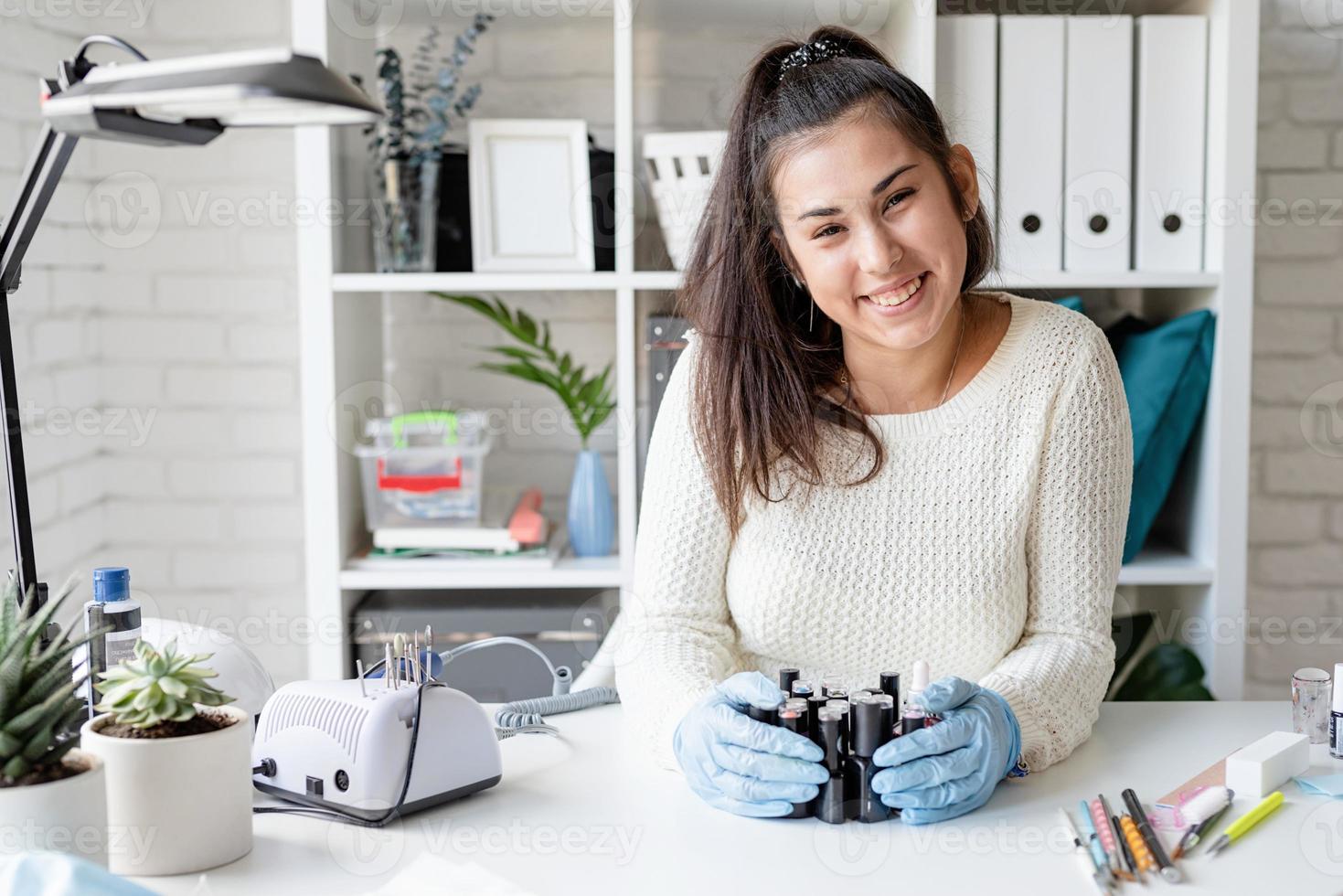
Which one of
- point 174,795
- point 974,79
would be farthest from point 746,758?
point 974,79

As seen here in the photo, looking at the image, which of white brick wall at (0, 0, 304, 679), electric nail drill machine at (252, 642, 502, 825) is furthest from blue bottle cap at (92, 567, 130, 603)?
white brick wall at (0, 0, 304, 679)

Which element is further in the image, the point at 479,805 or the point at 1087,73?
the point at 1087,73

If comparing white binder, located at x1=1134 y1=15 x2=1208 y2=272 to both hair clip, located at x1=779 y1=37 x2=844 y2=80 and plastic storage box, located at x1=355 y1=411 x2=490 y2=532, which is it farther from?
plastic storage box, located at x1=355 y1=411 x2=490 y2=532

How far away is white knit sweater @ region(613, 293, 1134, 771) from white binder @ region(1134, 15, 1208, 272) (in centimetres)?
75

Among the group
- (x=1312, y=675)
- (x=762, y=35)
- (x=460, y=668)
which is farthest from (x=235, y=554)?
(x=1312, y=675)

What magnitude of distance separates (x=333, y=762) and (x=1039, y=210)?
145cm

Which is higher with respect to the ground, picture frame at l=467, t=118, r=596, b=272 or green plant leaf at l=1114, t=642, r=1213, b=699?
picture frame at l=467, t=118, r=596, b=272

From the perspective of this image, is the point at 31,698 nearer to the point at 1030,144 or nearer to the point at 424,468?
the point at 424,468

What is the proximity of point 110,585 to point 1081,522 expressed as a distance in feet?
2.99

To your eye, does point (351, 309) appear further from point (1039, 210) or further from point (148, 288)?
point (1039, 210)

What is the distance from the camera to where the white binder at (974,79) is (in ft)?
6.44

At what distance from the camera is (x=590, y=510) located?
81.9 inches

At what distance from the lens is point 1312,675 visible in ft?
3.79

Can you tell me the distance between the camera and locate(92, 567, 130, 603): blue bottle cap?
1.03 metres
